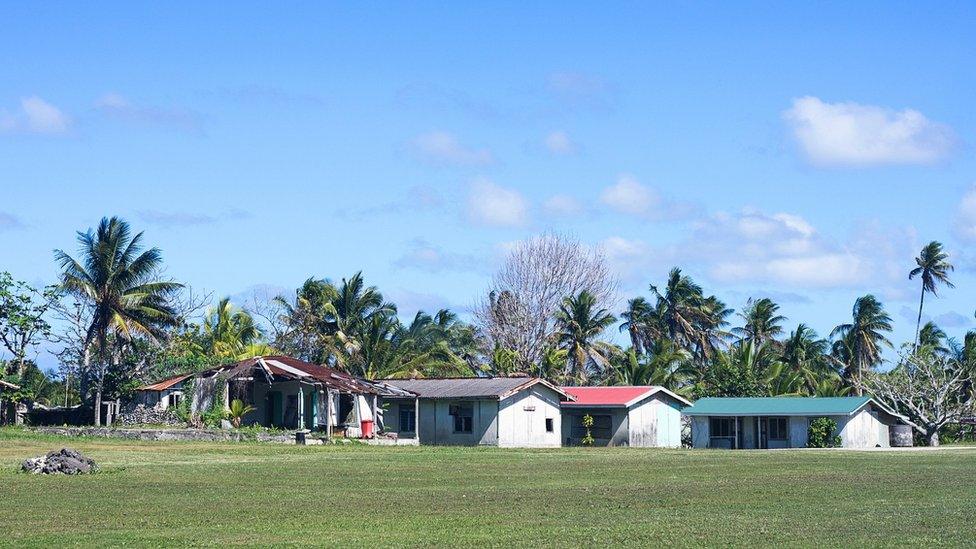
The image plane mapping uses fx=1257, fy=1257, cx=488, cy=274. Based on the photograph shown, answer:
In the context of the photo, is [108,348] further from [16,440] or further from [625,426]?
[625,426]

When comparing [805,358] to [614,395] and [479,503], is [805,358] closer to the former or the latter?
[614,395]

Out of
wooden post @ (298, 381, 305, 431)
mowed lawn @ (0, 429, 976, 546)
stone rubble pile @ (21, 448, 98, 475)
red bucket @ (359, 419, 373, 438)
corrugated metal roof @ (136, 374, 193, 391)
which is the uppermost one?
corrugated metal roof @ (136, 374, 193, 391)

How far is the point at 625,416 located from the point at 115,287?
2595 centimetres

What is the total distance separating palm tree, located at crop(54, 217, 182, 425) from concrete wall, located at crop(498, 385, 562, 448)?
17005 millimetres

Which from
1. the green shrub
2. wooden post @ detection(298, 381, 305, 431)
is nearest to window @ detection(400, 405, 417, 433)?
wooden post @ detection(298, 381, 305, 431)

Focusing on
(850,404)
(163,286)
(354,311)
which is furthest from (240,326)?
(850,404)

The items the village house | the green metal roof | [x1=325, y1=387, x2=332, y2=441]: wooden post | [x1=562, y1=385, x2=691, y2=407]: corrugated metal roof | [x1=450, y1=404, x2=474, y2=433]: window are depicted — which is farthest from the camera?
the green metal roof

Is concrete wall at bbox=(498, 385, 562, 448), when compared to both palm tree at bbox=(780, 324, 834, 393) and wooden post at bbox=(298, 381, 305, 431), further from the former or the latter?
palm tree at bbox=(780, 324, 834, 393)

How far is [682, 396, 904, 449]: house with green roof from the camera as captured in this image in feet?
211

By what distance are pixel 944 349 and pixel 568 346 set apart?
3114 cm

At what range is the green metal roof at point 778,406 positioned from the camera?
64.1m

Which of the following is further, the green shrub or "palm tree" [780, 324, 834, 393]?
"palm tree" [780, 324, 834, 393]

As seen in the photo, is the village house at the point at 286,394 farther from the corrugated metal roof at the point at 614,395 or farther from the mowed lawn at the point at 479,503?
the mowed lawn at the point at 479,503

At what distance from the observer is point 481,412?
199 ft
